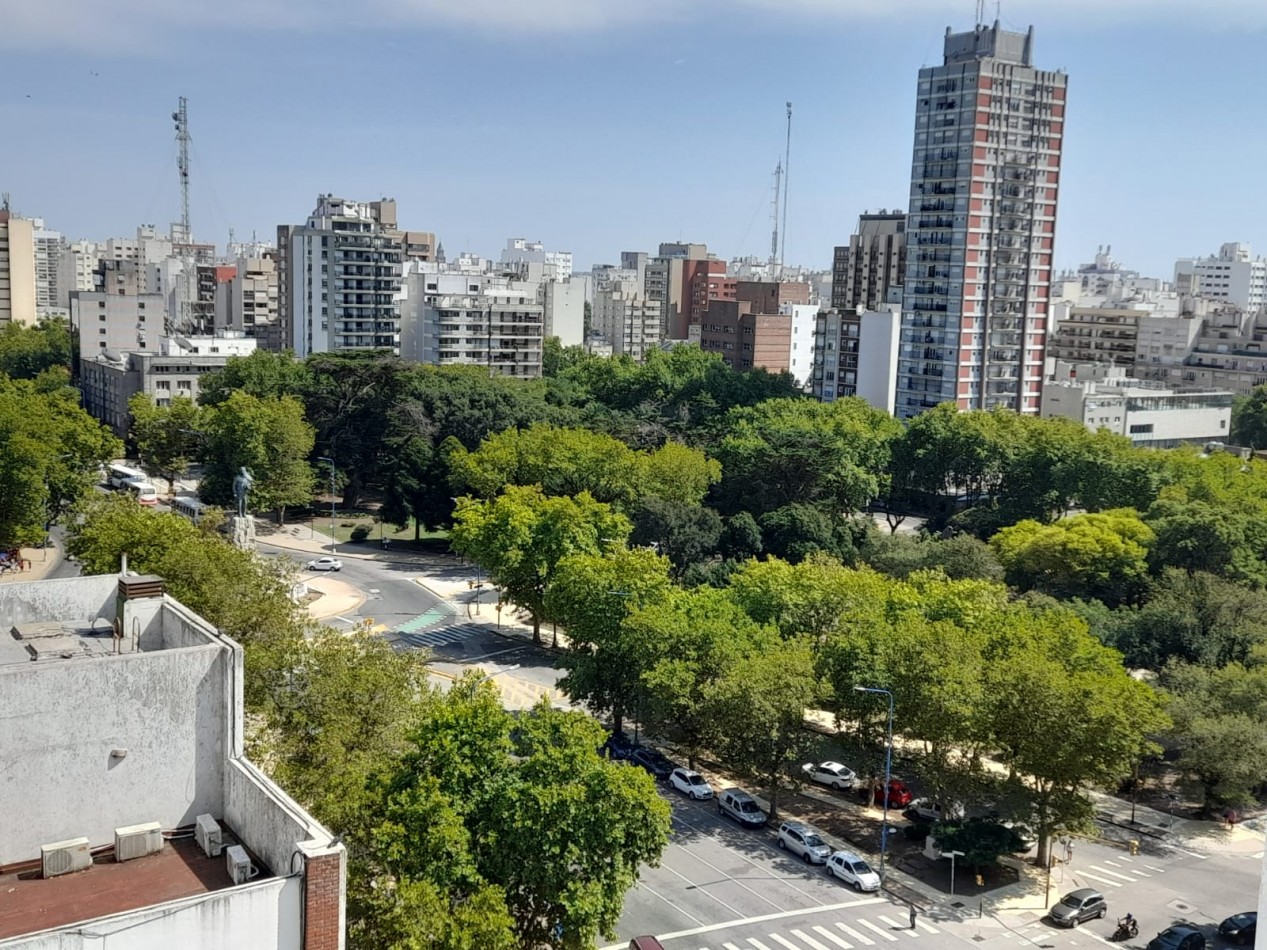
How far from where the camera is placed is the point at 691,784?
A: 43.0 metres

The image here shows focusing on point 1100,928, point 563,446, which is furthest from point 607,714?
point 563,446

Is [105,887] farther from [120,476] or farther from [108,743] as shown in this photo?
[120,476]

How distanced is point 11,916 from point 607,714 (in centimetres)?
3430

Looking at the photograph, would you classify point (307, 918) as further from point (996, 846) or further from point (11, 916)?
point (996, 846)

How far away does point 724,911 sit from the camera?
34.4 m

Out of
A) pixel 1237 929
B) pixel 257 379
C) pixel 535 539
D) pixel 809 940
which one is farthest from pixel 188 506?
pixel 1237 929

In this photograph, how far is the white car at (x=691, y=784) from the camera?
42.7 metres

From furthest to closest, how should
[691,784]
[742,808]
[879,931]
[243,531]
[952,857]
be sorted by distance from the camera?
[243,531]
[691,784]
[742,808]
[952,857]
[879,931]

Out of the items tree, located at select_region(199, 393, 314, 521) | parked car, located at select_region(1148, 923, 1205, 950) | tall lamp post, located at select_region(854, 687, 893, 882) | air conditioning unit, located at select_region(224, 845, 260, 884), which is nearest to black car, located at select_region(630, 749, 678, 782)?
tall lamp post, located at select_region(854, 687, 893, 882)

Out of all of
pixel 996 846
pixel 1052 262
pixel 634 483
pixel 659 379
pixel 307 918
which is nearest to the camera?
pixel 307 918

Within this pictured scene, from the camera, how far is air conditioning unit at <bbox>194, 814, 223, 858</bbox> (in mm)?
Answer: 19094

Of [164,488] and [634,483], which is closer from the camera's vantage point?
[634,483]

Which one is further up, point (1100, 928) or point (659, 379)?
point (659, 379)

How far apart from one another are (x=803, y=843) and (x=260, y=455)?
54782 mm
